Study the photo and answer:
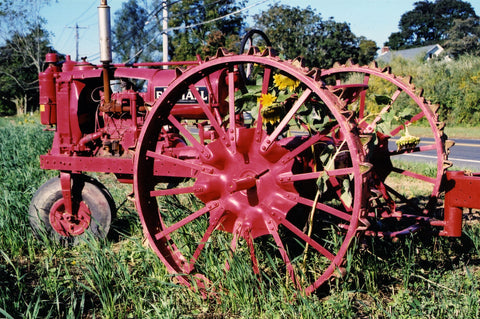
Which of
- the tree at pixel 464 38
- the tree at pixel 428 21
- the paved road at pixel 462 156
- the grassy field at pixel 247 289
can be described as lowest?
the grassy field at pixel 247 289

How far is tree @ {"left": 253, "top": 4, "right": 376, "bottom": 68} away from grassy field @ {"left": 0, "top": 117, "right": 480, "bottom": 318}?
114ft

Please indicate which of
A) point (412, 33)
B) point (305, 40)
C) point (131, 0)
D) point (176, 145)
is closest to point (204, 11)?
point (305, 40)

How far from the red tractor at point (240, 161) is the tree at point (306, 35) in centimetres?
3388

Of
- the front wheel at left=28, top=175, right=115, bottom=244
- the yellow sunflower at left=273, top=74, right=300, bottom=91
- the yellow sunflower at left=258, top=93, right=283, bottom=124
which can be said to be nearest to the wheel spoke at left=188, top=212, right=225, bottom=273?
the yellow sunflower at left=258, top=93, right=283, bottom=124

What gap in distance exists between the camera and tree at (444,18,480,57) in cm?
4941

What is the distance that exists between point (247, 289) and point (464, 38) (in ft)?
184

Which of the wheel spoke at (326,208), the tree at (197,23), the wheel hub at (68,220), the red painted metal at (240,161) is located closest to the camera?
the wheel spoke at (326,208)

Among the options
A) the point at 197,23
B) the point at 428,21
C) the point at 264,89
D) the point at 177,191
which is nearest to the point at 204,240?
the point at 177,191

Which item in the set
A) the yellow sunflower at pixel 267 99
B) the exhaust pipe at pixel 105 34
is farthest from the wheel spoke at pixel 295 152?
the exhaust pipe at pixel 105 34

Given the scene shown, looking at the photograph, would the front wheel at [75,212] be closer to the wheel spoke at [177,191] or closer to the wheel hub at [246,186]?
the wheel spoke at [177,191]

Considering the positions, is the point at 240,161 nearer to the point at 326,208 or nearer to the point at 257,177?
the point at 257,177

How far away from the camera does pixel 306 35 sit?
40.7 meters

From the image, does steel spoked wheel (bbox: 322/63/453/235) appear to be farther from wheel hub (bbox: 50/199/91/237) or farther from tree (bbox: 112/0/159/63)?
tree (bbox: 112/0/159/63)

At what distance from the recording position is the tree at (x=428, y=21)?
259 feet
